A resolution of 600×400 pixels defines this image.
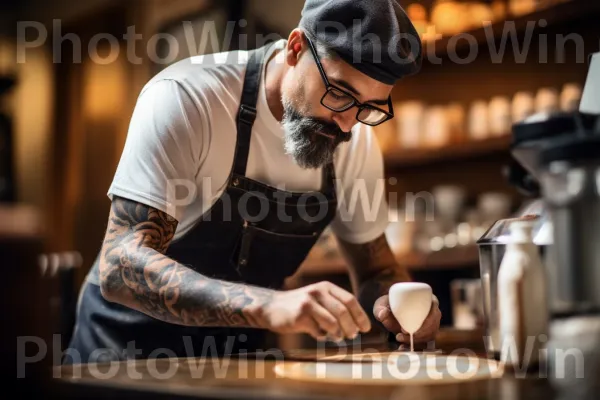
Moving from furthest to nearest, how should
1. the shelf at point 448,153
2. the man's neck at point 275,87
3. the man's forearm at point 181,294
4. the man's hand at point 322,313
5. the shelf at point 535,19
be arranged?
the shelf at point 448,153 → the shelf at point 535,19 → the man's neck at point 275,87 → the man's forearm at point 181,294 → the man's hand at point 322,313

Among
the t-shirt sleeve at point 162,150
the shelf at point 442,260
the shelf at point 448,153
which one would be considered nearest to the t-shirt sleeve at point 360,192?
the t-shirt sleeve at point 162,150

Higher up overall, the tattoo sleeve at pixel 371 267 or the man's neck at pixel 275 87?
the man's neck at pixel 275 87

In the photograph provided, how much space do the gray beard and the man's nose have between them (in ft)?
0.06

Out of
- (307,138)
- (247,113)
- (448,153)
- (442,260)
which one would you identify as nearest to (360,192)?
(307,138)

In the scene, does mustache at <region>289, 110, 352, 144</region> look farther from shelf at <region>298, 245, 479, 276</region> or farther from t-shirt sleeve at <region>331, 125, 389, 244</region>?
shelf at <region>298, 245, 479, 276</region>

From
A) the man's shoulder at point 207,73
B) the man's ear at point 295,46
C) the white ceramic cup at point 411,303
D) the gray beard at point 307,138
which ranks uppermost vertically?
the man's ear at point 295,46

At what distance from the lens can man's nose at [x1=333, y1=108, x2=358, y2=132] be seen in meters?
1.65

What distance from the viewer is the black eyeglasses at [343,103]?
5.25 ft

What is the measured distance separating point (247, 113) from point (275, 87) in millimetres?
114

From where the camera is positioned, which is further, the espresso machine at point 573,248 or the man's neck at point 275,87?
the man's neck at point 275,87

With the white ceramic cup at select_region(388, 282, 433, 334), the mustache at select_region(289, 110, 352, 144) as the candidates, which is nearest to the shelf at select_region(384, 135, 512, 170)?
the mustache at select_region(289, 110, 352, 144)

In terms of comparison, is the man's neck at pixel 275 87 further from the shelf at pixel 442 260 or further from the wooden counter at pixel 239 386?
the shelf at pixel 442 260

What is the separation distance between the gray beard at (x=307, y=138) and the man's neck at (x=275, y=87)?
29 mm

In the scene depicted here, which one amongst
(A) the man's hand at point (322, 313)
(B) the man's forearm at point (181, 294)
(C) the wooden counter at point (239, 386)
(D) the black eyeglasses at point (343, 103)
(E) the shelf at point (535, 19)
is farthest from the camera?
(E) the shelf at point (535, 19)
